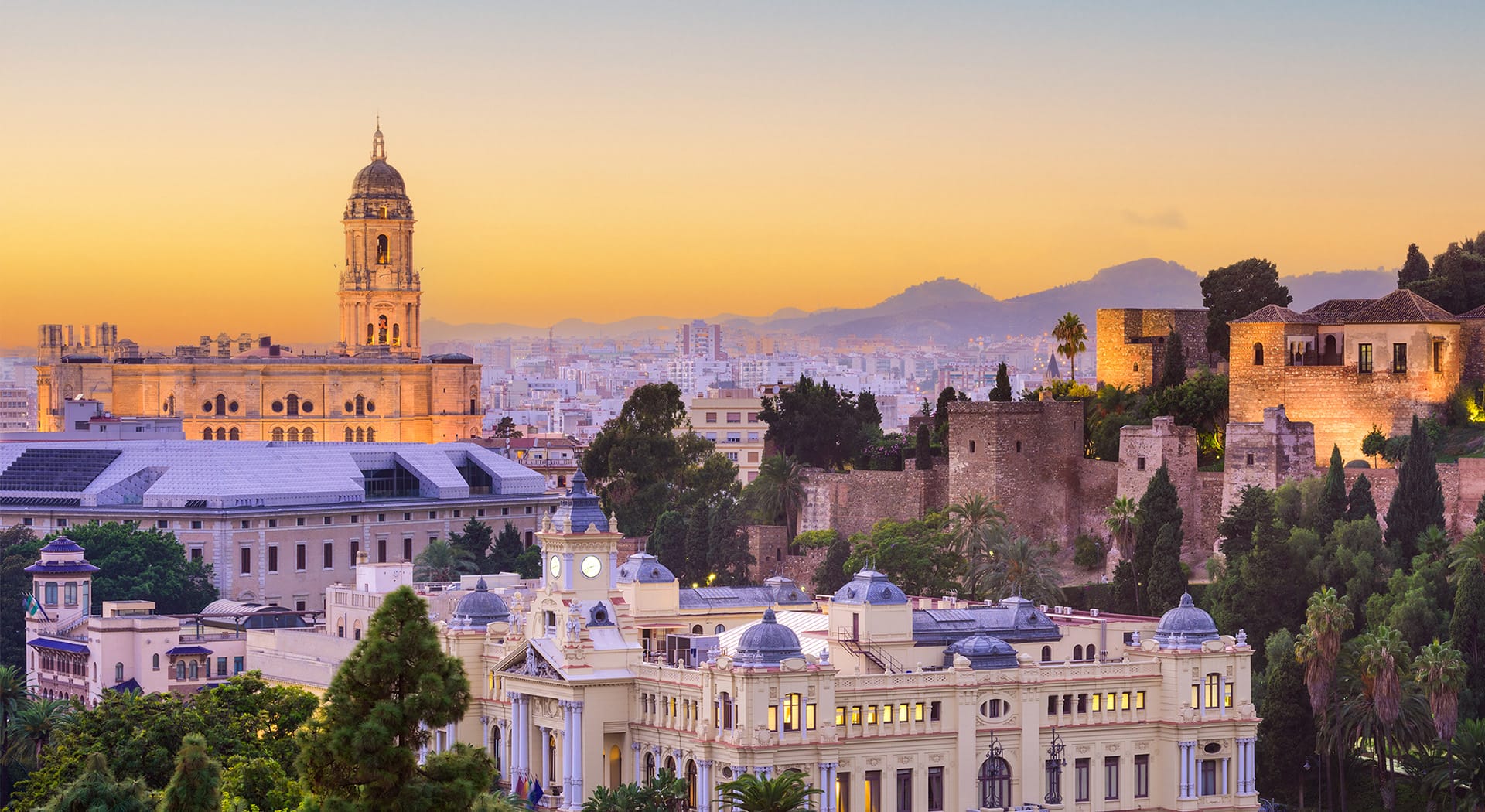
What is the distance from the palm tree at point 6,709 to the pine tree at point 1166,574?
1336 inches

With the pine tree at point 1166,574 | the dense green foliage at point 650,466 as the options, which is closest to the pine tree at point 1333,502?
the pine tree at point 1166,574

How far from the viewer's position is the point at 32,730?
80.9 metres

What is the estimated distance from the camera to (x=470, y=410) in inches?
6718

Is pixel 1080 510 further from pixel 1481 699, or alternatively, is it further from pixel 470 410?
pixel 470 410

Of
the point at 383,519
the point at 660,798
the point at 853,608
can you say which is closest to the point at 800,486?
the point at 383,519

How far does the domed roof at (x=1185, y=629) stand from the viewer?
247 ft

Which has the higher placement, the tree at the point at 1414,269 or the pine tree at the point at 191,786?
the tree at the point at 1414,269

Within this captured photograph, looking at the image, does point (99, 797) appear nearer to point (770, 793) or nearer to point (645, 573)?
point (770, 793)

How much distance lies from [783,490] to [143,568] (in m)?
24.7

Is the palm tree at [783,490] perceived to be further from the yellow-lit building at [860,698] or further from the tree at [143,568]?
the yellow-lit building at [860,698]

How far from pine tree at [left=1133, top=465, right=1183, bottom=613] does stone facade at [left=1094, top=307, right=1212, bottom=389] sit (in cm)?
1422

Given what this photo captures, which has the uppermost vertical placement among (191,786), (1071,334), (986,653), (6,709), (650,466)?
(1071,334)

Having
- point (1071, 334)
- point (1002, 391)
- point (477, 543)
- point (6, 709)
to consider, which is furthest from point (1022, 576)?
point (477, 543)

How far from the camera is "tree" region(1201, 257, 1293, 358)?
11188cm
